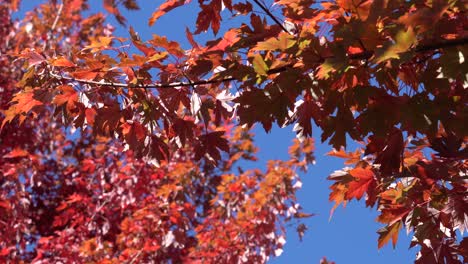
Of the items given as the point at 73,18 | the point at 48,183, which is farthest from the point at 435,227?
the point at 73,18

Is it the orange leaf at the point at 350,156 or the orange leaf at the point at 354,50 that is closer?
the orange leaf at the point at 354,50

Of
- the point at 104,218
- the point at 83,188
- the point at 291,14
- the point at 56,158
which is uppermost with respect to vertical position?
the point at 56,158

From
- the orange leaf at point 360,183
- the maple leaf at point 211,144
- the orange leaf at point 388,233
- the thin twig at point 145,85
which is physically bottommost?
the orange leaf at point 388,233

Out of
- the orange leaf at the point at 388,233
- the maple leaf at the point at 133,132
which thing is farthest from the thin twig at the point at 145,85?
the orange leaf at the point at 388,233

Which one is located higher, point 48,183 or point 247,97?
point 48,183

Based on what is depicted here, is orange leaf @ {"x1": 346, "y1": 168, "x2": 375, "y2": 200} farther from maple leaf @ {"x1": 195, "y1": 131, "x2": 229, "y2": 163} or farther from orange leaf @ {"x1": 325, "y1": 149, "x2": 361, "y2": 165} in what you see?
maple leaf @ {"x1": 195, "y1": 131, "x2": 229, "y2": 163}

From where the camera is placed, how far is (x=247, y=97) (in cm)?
236

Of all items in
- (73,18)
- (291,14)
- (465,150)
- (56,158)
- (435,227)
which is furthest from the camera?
(73,18)

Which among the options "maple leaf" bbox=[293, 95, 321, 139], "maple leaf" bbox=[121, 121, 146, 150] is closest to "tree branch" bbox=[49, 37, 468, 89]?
"maple leaf" bbox=[121, 121, 146, 150]

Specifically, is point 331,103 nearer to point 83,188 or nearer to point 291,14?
point 291,14

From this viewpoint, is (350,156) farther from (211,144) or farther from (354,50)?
(354,50)

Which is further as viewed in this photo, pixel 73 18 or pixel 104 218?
pixel 73 18

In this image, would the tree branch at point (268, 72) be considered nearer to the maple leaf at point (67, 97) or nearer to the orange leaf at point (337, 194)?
the maple leaf at point (67, 97)

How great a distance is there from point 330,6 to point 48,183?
983cm
